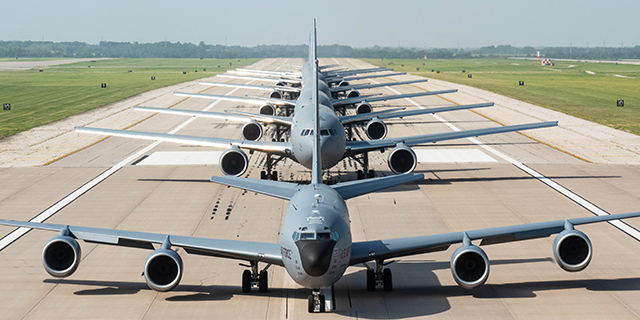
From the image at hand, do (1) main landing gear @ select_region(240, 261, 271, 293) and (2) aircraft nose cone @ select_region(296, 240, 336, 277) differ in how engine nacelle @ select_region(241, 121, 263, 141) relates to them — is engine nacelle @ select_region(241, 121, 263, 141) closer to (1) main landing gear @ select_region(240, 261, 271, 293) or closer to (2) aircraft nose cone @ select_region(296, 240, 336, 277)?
(1) main landing gear @ select_region(240, 261, 271, 293)

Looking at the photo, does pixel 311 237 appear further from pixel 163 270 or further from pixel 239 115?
pixel 239 115

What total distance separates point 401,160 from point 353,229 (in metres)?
7.97

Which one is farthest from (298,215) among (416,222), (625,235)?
(625,235)

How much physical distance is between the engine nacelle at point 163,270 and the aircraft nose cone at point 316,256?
3.65 metres

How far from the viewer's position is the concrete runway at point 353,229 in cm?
1579

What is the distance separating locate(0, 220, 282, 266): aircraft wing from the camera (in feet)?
49.0

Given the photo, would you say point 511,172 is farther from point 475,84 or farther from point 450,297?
point 475,84

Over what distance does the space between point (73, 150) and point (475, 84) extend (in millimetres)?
78662

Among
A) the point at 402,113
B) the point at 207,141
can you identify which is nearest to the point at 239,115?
the point at 207,141

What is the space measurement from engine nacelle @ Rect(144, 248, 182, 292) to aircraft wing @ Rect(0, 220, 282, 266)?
44 centimetres

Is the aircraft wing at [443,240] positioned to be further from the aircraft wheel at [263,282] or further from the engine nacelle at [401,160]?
the engine nacelle at [401,160]

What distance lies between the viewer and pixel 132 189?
30.1 m

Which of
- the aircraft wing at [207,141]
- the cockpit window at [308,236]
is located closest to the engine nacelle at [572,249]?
the cockpit window at [308,236]

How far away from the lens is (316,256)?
517 inches
